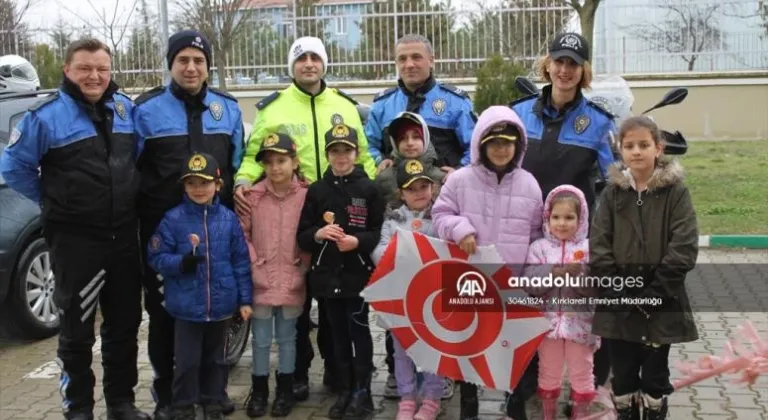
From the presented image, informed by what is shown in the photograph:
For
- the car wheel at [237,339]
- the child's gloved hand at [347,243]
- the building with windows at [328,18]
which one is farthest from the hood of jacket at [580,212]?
the building with windows at [328,18]

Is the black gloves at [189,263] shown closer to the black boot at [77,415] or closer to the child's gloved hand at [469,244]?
the black boot at [77,415]

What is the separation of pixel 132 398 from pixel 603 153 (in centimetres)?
283

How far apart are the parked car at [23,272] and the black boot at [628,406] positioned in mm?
3976

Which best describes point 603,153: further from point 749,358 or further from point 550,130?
point 749,358

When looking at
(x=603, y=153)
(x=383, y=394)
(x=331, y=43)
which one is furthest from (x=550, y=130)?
(x=331, y=43)

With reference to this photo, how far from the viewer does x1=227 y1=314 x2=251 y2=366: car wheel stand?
566cm

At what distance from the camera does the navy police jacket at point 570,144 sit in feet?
15.0

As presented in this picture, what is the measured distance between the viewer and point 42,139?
4301mm

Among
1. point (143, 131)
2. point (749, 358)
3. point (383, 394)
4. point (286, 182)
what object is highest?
point (143, 131)

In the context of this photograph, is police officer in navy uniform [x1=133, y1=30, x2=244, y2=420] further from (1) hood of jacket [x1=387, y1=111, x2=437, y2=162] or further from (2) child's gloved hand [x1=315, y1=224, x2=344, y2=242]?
(1) hood of jacket [x1=387, y1=111, x2=437, y2=162]

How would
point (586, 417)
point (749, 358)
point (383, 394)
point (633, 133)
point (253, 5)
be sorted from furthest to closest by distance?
1. point (253, 5)
2. point (383, 394)
3. point (586, 417)
4. point (633, 133)
5. point (749, 358)

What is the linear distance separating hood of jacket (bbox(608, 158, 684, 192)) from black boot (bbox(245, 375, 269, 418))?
2177 mm

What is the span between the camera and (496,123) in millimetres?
4258

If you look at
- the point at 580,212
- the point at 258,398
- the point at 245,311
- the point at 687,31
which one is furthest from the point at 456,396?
the point at 687,31
